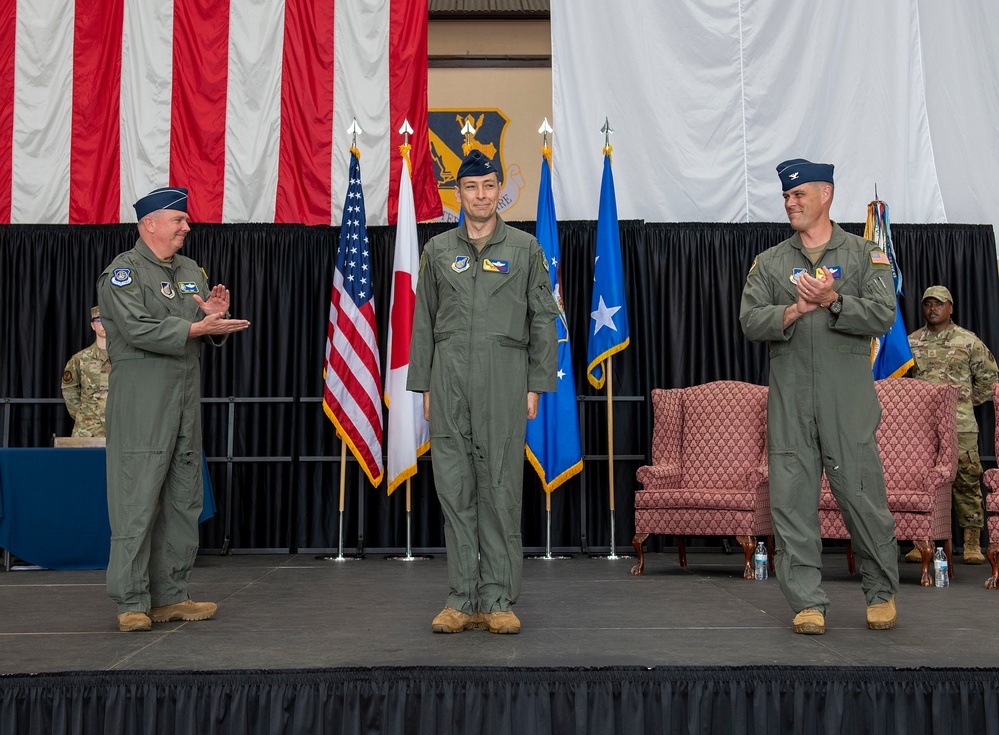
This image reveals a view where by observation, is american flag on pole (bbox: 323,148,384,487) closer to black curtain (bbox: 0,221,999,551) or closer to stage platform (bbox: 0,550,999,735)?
black curtain (bbox: 0,221,999,551)

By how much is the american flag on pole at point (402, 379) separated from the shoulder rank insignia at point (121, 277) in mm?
2766

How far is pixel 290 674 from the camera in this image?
9.58 ft

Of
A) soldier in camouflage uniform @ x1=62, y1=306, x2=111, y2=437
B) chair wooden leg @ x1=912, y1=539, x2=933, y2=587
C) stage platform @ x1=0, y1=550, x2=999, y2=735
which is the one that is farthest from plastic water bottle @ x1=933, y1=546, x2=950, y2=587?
soldier in camouflage uniform @ x1=62, y1=306, x2=111, y2=437

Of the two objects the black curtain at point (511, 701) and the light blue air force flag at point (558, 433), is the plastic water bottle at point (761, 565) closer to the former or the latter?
the light blue air force flag at point (558, 433)

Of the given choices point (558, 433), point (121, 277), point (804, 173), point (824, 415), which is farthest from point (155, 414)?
point (558, 433)

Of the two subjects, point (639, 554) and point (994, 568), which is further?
point (639, 554)

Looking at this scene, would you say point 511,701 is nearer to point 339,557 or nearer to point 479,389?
point 479,389

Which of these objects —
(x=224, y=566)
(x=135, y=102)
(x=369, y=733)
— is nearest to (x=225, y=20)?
(x=135, y=102)

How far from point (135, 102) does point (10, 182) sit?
108 centimetres

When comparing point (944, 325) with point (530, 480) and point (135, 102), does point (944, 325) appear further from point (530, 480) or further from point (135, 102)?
point (135, 102)

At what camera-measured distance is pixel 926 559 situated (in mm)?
5566

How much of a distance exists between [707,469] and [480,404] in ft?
9.86

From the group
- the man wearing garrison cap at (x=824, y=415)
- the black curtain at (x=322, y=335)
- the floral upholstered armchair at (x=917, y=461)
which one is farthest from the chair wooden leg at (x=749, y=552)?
the man wearing garrison cap at (x=824, y=415)

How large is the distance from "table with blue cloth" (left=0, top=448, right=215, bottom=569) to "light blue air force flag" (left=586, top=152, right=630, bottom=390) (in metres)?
3.20
